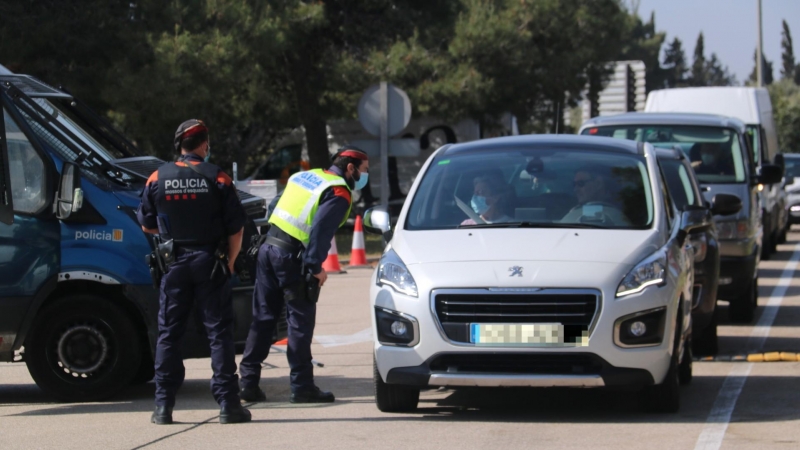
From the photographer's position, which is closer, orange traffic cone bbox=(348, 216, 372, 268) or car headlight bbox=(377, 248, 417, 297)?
car headlight bbox=(377, 248, 417, 297)

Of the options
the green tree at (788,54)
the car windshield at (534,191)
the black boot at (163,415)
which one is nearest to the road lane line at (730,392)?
the car windshield at (534,191)

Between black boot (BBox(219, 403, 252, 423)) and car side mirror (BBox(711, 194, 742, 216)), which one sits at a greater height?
car side mirror (BBox(711, 194, 742, 216))

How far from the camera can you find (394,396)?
7.82 meters

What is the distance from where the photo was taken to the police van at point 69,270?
27.2 feet

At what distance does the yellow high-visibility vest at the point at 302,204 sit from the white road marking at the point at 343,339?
3596 mm

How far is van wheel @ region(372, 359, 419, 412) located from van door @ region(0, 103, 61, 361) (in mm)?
2157

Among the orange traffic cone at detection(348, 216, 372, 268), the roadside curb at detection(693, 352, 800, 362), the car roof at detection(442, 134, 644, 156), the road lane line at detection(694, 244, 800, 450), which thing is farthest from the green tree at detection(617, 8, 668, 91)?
the car roof at detection(442, 134, 644, 156)

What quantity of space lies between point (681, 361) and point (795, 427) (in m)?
1.40

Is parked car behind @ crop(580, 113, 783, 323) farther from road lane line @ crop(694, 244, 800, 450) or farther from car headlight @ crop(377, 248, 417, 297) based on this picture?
car headlight @ crop(377, 248, 417, 297)

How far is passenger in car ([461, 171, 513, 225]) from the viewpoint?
8250 mm

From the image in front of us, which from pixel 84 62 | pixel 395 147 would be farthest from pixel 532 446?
pixel 84 62

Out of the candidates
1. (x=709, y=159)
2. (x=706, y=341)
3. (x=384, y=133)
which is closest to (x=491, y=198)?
(x=706, y=341)

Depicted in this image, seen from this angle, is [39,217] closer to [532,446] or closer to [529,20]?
[532,446]

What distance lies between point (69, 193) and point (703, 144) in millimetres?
8235
